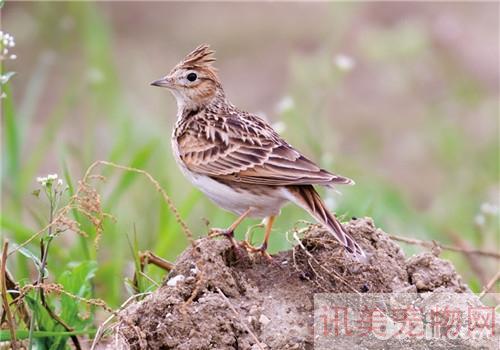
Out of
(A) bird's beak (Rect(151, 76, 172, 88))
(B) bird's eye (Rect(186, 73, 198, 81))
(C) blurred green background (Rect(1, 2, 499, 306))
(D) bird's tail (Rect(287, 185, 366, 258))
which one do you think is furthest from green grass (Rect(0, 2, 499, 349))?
(B) bird's eye (Rect(186, 73, 198, 81))

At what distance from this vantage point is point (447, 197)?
33.6 feet

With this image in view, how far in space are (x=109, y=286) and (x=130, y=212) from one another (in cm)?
178

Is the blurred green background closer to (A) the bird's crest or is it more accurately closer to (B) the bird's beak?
(B) the bird's beak

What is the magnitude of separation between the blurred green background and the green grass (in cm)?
2

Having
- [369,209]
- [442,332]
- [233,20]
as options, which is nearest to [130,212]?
[369,209]

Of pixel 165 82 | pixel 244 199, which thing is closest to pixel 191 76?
pixel 165 82

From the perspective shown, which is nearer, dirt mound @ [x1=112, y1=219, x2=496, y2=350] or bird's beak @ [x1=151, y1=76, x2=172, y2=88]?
dirt mound @ [x1=112, y1=219, x2=496, y2=350]

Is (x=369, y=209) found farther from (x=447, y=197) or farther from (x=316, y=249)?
(x=447, y=197)

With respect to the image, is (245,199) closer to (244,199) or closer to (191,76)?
(244,199)

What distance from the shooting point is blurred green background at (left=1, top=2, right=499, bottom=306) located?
787 cm

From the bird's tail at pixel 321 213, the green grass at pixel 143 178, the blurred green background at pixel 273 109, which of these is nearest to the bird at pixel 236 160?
the bird's tail at pixel 321 213

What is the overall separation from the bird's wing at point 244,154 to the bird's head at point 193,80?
0.24m

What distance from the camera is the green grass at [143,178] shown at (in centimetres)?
668

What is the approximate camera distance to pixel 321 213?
5094mm
